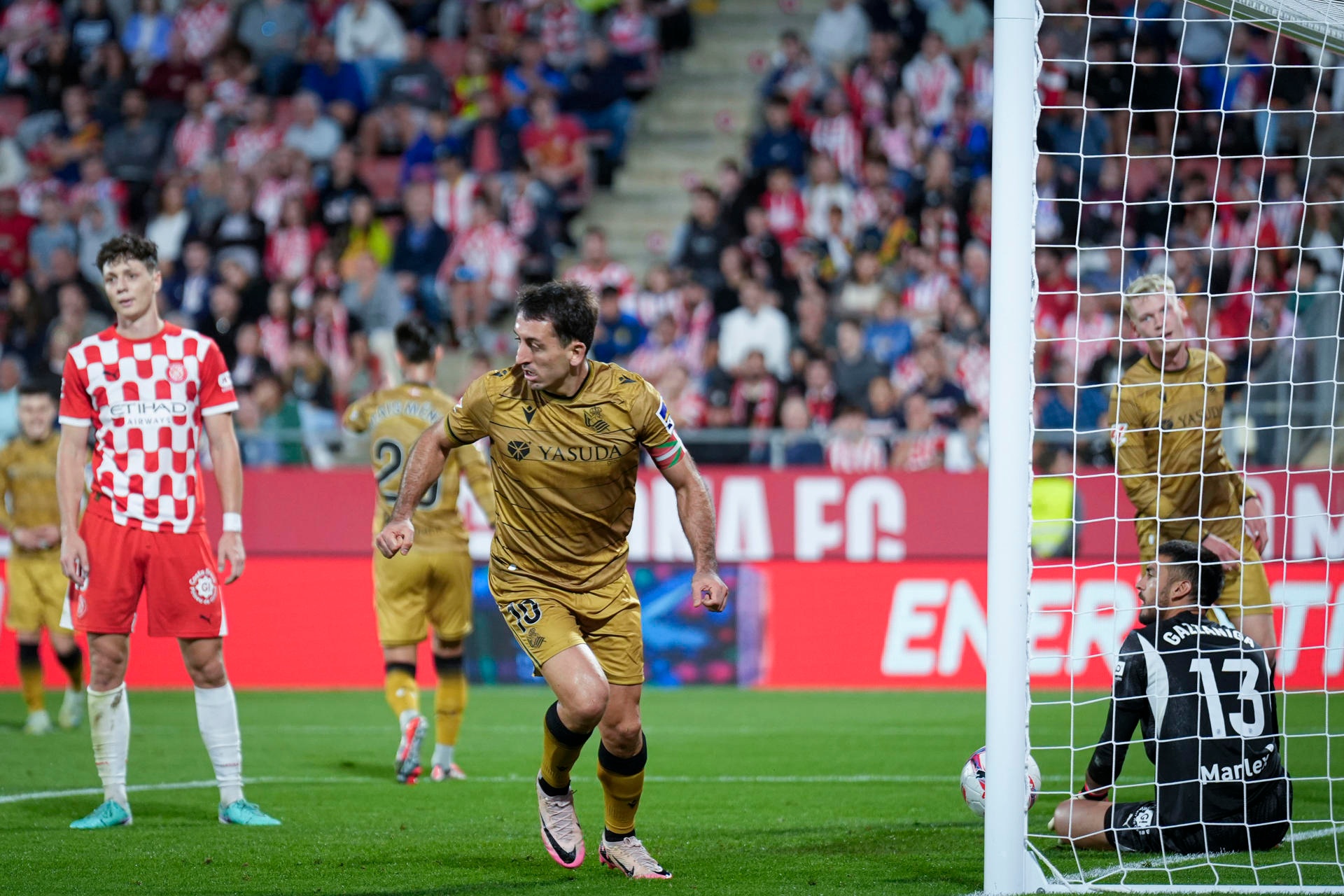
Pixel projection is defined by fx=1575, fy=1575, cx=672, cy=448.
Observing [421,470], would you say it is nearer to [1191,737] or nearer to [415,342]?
[415,342]

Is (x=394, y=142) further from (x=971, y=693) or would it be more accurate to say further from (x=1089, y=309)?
(x=971, y=693)

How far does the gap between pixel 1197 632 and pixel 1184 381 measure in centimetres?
166

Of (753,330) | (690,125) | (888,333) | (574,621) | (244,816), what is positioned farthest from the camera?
(690,125)

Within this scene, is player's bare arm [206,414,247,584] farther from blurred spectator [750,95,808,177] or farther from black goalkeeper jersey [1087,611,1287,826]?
blurred spectator [750,95,808,177]

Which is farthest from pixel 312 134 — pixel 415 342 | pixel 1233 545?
pixel 1233 545

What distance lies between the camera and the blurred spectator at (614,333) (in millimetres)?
15492

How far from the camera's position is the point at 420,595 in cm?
871

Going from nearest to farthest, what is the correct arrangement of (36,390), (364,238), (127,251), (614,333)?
(127,251)
(36,390)
(614,333)
(364,238)

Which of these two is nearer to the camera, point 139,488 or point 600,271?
point 139,488

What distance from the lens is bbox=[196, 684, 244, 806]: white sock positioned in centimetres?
696

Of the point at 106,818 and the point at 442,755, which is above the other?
the point at 106,818

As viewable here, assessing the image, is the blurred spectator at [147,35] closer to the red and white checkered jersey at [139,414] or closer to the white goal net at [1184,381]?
the white goal net at [1184,381]

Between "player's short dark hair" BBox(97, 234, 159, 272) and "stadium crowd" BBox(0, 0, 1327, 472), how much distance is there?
7.13 meters

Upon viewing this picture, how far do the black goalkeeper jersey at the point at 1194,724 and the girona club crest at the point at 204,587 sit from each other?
3.75 metres
